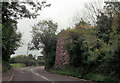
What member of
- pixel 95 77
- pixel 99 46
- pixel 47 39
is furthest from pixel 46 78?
pixel 47 39

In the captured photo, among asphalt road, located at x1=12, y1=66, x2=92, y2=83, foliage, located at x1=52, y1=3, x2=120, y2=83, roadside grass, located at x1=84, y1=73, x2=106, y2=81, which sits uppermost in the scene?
foliage, located at x1=52, y1=3, x2=120, y2=83

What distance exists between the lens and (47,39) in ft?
140

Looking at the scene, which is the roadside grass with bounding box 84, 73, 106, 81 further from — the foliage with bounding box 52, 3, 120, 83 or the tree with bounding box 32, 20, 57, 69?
the tree with bounding box 32, 20, 57, 69

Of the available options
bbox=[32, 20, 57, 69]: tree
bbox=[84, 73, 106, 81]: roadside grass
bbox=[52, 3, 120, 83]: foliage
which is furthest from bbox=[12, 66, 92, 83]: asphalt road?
bbox=[32, 20, 57, 69]: tree

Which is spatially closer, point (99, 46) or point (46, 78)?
point (99, 46)

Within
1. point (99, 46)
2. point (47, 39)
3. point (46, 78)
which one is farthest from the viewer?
point (47, 39)

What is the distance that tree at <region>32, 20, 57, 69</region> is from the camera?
41.3 meters

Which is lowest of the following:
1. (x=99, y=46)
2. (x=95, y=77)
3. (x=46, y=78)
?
(x=46, y=78)

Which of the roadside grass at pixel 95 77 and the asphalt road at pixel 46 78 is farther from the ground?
the roadside grass at pixel 95 77

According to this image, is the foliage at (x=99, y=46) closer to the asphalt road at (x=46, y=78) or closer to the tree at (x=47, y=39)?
the asphalt road at (x=46, y=78)

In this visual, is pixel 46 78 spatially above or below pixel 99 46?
below

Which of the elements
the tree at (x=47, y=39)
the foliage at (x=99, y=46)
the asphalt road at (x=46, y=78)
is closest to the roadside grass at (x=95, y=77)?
the foliage at (x=99, y=46)

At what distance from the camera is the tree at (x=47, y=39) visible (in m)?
41.3

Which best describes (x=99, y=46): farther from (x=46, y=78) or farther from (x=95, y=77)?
(x=46, y=78)
